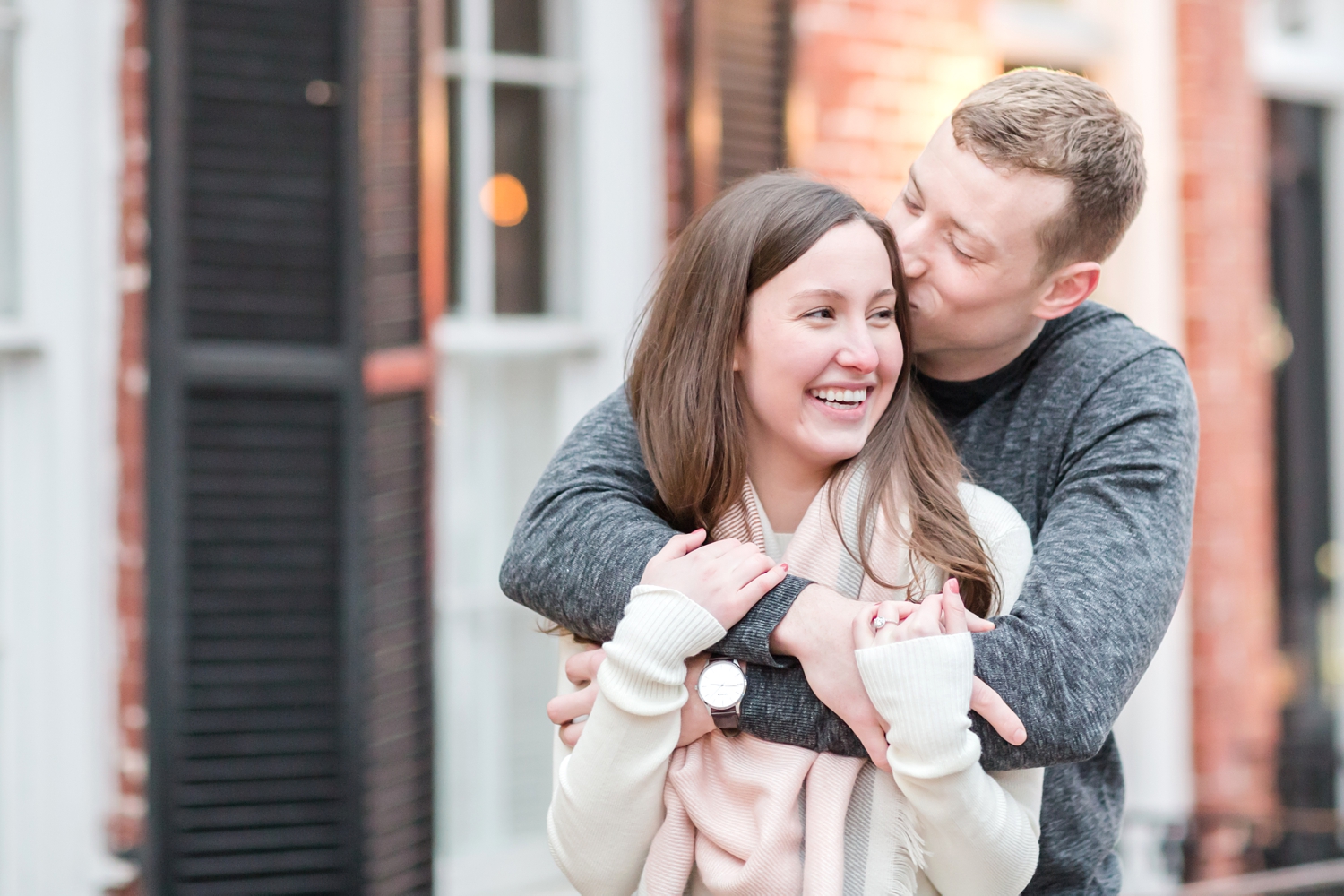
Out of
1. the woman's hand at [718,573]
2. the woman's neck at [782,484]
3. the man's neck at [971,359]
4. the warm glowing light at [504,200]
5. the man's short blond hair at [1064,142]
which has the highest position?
the warm glowing light at [504,200]

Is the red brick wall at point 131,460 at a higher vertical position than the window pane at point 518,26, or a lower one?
lower

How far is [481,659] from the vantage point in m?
3.23

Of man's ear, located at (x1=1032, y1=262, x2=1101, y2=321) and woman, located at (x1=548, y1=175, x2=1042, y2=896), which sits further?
man's ear, located at (x1=1032, y1=262, x2=1101, y2=321)

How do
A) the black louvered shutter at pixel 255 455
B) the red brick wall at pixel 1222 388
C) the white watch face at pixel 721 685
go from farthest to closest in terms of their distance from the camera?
the red brick wall at pixel 1222 388 < the black louvered shutter at pixel 255 455 < the white watch face at pixel 721 685

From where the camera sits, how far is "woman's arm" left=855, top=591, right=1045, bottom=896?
122cm

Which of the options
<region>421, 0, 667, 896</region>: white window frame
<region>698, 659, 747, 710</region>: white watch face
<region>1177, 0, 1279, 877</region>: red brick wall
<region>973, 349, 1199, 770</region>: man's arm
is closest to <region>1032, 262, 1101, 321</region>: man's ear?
<region>973, 349, 1199, 770</region>: man's arm

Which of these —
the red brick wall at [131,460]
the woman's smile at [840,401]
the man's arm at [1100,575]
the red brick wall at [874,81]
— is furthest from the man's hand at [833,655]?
the red brick wall at [874,81]

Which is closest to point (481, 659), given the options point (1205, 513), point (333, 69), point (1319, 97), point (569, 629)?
point (333, 69)

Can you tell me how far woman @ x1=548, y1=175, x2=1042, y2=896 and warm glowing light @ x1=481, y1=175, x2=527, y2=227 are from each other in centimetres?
181

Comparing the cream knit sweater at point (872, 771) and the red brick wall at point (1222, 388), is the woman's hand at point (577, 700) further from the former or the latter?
the red brick wall at point (1222, 388)

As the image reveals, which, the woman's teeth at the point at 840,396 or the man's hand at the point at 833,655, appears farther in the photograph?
the woman's teeth at the point at 840,396

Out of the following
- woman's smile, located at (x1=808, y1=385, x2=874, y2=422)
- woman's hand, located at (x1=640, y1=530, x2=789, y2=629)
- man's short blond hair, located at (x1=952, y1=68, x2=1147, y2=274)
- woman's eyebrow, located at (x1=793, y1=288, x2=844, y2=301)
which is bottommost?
woman's hand, located at (x1=640, y1=530, x2=789, y2=629)

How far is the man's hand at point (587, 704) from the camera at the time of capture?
1347 mm

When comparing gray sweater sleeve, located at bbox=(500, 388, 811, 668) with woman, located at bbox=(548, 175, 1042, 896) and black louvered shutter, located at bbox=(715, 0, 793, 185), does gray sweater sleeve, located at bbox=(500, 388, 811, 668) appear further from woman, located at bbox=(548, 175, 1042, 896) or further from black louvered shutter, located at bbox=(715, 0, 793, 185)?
black louvered shutter, located at bbox=(715, 0, 793, 185)
